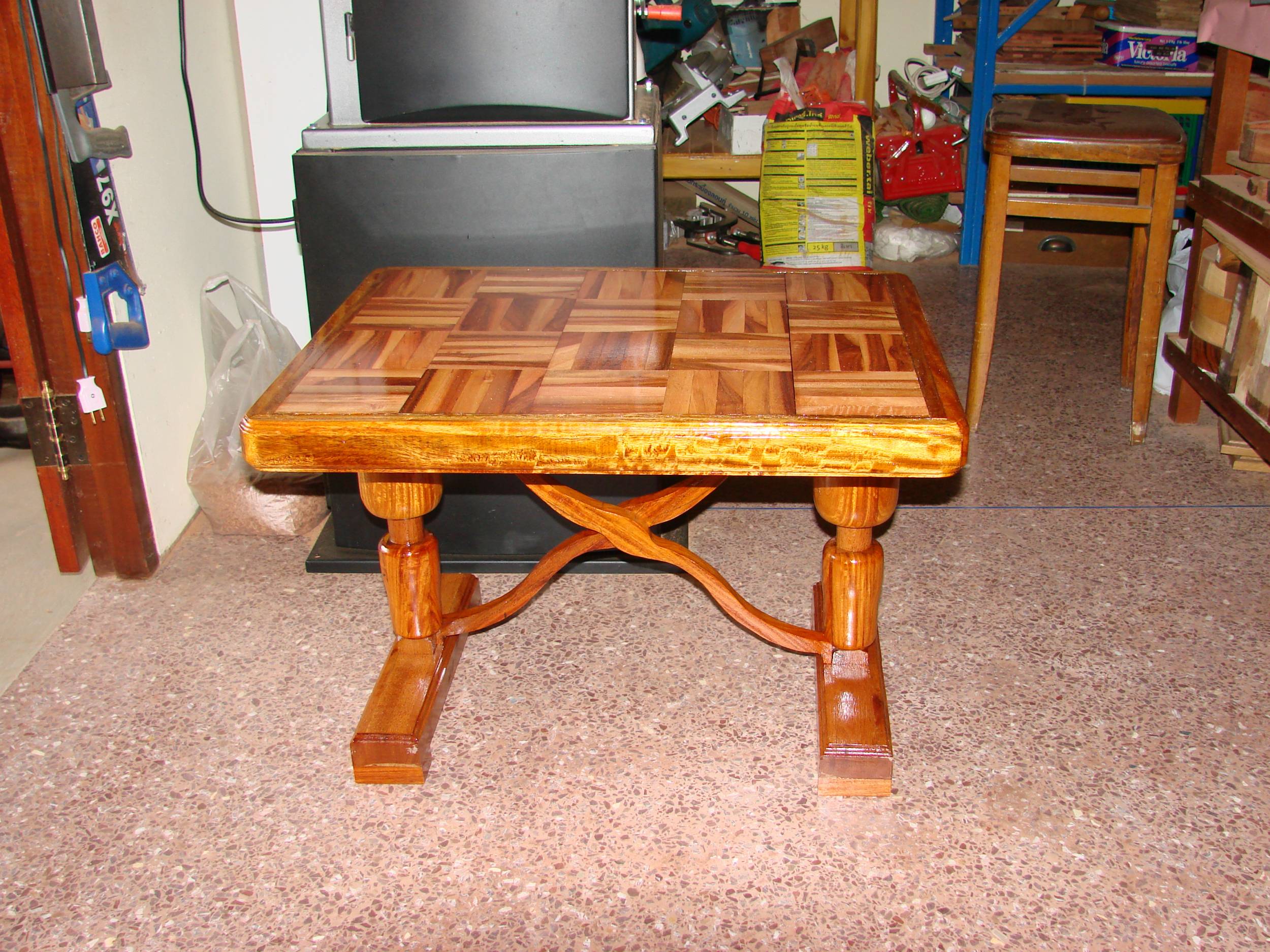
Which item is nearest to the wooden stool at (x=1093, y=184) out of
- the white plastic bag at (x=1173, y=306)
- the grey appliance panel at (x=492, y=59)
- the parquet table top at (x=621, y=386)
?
the white plastic bag at (x=1173, y=306)

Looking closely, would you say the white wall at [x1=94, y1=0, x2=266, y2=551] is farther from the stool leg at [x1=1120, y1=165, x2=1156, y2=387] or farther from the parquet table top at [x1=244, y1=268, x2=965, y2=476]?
the stool leg at [x1=1120, y1=165, x2=1156, y2=387]

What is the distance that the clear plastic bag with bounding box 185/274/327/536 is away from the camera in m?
2.08

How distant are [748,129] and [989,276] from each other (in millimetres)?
1242

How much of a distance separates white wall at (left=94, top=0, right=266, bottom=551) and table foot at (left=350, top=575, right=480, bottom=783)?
2.29ft

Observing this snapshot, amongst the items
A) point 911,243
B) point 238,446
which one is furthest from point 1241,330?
point 238,446

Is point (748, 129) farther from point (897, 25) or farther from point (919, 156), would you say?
point (897, 25)

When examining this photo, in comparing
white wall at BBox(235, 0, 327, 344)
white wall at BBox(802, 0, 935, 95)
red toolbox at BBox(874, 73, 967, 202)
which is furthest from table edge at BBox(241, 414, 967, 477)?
white wall at BBox(802, 0, 935, 95)

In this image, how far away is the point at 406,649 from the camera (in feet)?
5.36

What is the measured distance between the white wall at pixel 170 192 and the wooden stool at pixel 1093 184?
155cm

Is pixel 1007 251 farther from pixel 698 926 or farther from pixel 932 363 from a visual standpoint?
pixel 698 926

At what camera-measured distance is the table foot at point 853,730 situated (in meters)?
1.43

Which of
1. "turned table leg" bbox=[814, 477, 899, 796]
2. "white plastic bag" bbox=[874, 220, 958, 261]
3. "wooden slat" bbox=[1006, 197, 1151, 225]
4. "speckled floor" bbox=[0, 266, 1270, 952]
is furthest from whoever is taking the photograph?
"white plastic bag" bbox=[874, 220, 958, 261]

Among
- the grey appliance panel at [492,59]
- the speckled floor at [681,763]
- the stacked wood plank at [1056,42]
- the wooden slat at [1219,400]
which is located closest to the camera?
the speckled floor at [681,763]

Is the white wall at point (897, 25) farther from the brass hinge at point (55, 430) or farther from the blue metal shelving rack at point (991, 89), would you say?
the brass hinge at point (55, 430)
